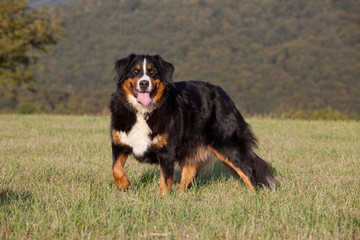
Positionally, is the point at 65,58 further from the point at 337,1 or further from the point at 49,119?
the point at 49,119

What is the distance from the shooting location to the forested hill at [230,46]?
6612cm

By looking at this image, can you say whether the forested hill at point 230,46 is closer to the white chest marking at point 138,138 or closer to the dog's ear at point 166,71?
the dog's ear at point 166,71

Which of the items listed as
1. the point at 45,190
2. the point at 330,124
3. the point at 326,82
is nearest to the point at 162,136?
the point at 45,190

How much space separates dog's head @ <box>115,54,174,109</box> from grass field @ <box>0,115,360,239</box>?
1.19 m

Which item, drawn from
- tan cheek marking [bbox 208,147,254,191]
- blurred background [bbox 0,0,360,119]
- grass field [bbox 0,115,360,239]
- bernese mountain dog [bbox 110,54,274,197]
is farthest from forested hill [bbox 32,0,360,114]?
tan cheek marking [bbox 208,147,254,191]

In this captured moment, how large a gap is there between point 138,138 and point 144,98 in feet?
1.70

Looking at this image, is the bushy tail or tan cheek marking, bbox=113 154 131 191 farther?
the bushy tail

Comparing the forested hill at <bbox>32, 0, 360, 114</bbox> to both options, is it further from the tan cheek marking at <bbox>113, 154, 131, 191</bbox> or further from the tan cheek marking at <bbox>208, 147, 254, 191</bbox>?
the tan cheek marking at <bbox>113, 154, 131, 191</bbox>

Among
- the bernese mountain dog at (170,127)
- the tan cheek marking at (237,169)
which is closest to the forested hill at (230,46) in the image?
the bernese mountain dog at (170,127)

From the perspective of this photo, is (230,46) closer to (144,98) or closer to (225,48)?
(225,48)

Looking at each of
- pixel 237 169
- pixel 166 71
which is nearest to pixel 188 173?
pixel 237 169

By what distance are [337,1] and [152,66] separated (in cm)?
9280

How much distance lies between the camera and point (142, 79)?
492cm

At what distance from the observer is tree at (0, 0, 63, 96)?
2980 centimetres
